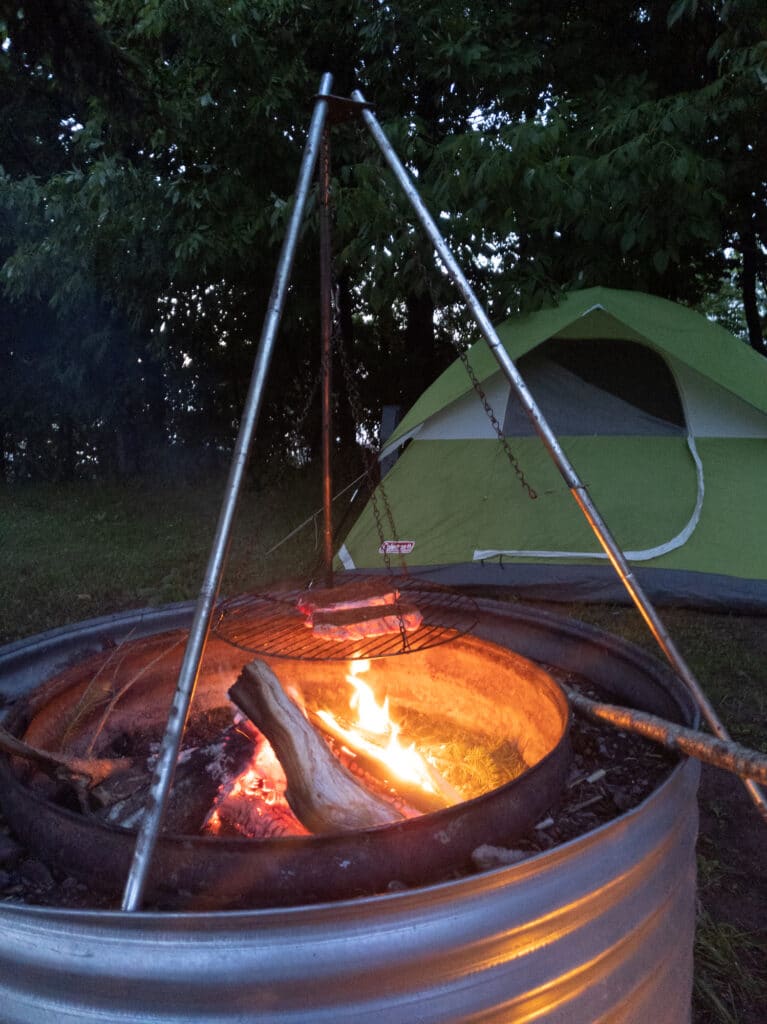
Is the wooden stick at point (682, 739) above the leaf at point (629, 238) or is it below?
below

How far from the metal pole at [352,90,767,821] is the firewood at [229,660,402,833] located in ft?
2.31

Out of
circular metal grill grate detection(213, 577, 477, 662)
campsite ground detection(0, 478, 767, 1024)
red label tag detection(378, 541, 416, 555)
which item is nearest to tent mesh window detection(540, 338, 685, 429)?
campsite ground detection(0, 478, 767, 1024)

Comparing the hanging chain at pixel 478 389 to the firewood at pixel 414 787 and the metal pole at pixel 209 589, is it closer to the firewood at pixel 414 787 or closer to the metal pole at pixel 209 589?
the metal pole at pixel 209 589

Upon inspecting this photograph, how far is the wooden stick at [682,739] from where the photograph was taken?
4.45 ft

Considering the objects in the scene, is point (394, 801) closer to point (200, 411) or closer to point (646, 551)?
point (646, 551)

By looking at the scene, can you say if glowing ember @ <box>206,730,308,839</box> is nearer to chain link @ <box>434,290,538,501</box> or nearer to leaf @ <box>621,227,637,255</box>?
chain link @ <box>434,290,538,501</box>

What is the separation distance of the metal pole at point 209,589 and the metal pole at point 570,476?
0.82 ft

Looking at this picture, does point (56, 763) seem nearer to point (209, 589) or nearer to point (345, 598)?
point (209, 589)

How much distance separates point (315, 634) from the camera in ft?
6.48

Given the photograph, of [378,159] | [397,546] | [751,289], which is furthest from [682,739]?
[751,289]

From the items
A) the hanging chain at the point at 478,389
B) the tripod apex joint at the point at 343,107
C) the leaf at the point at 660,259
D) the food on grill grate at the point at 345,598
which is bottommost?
the food on grill grate at the point at 345,598

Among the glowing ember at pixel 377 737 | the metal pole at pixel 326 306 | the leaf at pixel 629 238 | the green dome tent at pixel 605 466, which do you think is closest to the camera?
the glowing ember at pixel 377 737

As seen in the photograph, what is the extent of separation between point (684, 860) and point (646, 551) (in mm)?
2773

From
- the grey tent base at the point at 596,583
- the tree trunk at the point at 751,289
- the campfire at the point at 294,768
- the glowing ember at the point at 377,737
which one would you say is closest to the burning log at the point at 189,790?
the campfire at the point at 294,768
